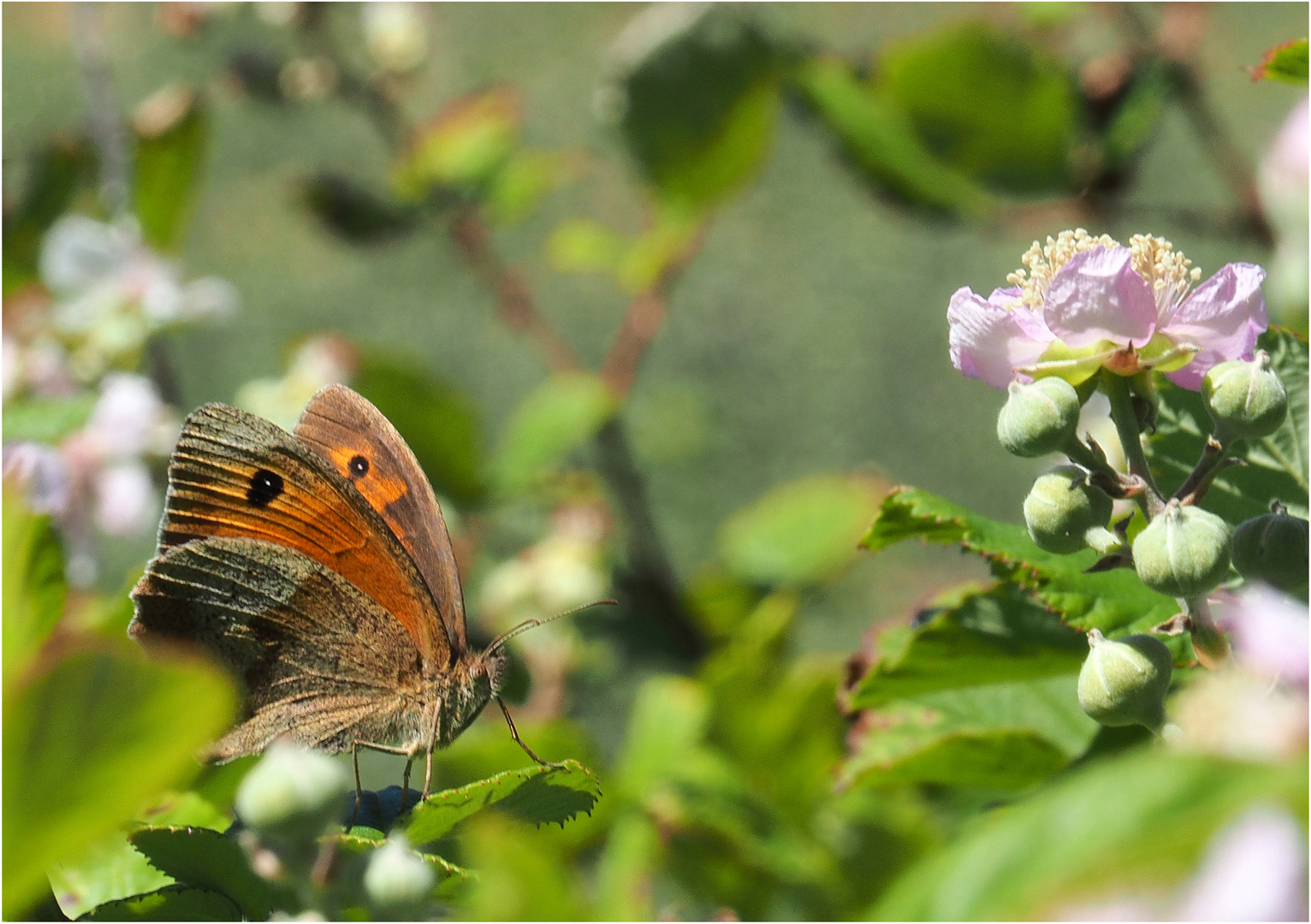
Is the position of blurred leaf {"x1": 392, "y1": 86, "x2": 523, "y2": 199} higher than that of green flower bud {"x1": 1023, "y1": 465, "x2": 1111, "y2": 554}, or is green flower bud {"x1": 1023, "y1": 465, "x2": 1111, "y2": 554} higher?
blurred leaf {"x1": 392, "y1": 86, "x2": 523, "y2": 199}

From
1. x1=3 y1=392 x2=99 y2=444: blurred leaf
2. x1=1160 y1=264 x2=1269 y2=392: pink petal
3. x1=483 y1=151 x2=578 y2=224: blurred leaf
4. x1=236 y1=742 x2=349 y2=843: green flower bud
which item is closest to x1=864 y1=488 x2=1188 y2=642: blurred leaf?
x1=1160 y1=264 x2=1269 y2=392: pink petal

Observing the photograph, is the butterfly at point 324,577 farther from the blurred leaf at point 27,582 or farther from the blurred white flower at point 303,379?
the blurred white flower at point 303,379

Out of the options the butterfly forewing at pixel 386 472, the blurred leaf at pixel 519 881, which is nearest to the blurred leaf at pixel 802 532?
the butterfly forewing at pixel 386 472

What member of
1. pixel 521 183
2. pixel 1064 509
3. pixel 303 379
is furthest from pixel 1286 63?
pixel 521 183

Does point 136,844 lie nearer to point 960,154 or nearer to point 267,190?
point 960,154

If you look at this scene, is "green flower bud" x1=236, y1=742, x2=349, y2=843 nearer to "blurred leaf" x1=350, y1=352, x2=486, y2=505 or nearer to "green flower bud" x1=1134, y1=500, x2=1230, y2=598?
"green flower bud" x1=1134, y1=500, x2=1230, y2=598

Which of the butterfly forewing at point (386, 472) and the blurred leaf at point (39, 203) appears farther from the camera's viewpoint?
the blurred leaf at point (39, 203)

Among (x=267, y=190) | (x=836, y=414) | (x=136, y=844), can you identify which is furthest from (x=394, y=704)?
(x=267, y=190)
